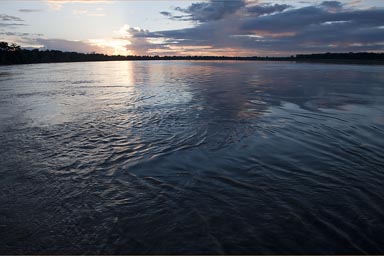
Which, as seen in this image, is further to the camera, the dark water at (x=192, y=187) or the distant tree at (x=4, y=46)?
the distant tree at (x=4, y=46)

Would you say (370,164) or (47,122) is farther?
(47,122)

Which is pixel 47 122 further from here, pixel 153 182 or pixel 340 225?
pixel 340 225

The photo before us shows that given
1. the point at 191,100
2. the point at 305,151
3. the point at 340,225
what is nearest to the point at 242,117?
the point at 305,151

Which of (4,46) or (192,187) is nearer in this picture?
(192,187)

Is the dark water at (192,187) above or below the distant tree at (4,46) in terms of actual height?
below

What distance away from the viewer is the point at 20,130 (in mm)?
11047

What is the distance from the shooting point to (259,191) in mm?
5984

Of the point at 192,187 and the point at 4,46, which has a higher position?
the point at 4,46

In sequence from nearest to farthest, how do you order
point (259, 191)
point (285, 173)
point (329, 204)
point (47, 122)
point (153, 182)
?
point (329, 204) → point (259, 191) → point (153, 182) → point (285, 173) → point (47, 122)

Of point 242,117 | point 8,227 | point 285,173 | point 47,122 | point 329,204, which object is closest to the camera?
point 8,227

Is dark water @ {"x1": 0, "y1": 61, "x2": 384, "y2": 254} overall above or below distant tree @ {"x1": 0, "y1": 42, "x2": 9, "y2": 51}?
below

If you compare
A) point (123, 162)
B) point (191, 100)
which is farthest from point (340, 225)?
point (191, 100)

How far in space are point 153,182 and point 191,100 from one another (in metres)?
13.4

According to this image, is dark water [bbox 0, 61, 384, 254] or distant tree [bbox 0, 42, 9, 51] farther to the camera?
distant tree [bbox 0, 42, 9, 51]
